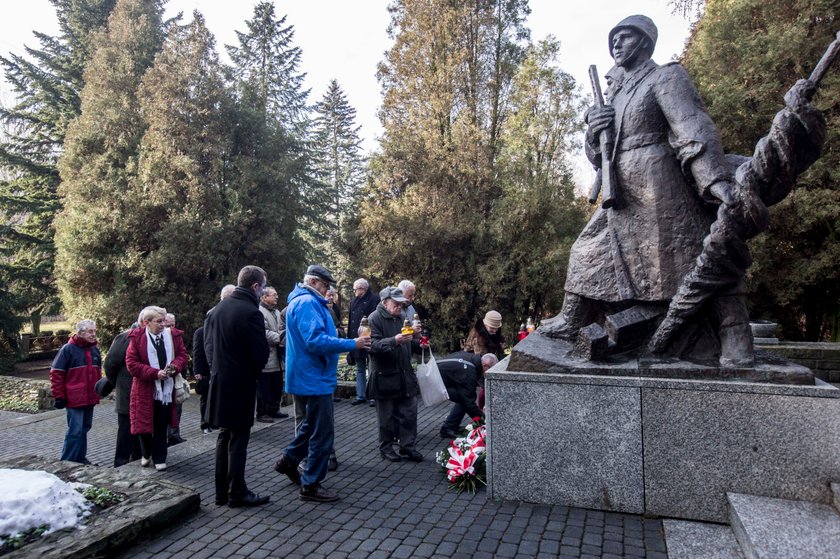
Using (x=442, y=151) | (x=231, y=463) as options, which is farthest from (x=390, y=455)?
(x=442, y=151)

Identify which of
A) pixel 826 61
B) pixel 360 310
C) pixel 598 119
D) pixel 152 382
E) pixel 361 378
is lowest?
pixel 361 378

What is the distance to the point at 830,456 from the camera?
3529 mm

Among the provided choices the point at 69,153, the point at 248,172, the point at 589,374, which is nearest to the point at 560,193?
the point at 248,172

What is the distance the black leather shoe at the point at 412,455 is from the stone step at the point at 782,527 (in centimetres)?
291

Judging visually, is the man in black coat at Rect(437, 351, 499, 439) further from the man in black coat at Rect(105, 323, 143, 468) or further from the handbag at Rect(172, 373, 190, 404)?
the man in black coat at Rect(105, 323, 143, 468)

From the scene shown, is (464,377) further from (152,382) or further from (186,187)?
(186,187)

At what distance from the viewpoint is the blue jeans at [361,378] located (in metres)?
8.45

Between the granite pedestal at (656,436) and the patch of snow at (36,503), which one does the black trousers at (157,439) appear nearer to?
the patch of snow at (36,503)

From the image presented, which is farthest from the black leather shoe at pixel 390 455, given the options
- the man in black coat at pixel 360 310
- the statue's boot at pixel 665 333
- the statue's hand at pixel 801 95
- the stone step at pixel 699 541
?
the statue's hand at pixel 801 95

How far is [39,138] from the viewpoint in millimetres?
20578

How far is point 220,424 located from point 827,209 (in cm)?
1319

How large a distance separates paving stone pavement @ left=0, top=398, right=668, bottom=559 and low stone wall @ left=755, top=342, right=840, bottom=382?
24.9 ft

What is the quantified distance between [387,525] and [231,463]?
4.78ft

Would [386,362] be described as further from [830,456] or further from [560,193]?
[560,193]
